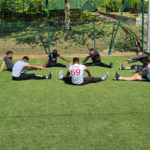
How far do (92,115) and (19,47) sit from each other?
17276 millimetres

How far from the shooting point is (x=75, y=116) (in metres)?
6.28

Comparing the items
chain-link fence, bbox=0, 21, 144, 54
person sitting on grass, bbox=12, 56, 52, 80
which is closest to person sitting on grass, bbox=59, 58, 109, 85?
person sitting on grass, bbox=12, 56, 52, 80

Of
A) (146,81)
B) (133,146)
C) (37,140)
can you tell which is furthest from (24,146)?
(146,81)

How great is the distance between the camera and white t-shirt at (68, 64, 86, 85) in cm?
888

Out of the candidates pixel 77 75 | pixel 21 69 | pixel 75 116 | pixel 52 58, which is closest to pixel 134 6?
pixel 52 58

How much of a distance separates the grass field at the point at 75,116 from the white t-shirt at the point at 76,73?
0.77ft

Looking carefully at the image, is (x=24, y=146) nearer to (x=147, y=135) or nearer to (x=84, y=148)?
(x=84, y=148)

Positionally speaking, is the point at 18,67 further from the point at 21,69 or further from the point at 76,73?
the point at 76,73

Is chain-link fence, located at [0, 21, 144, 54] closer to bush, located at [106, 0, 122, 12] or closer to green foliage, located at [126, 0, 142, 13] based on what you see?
green foliage, located at [126, 0, 142, 13]

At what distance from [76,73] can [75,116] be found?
2.85 m

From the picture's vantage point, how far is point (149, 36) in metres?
18.3

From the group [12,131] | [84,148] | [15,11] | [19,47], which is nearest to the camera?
[84,148]

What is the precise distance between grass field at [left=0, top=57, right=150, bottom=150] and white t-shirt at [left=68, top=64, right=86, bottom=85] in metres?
0.24

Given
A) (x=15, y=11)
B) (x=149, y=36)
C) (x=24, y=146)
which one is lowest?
(x=24, y=146)
